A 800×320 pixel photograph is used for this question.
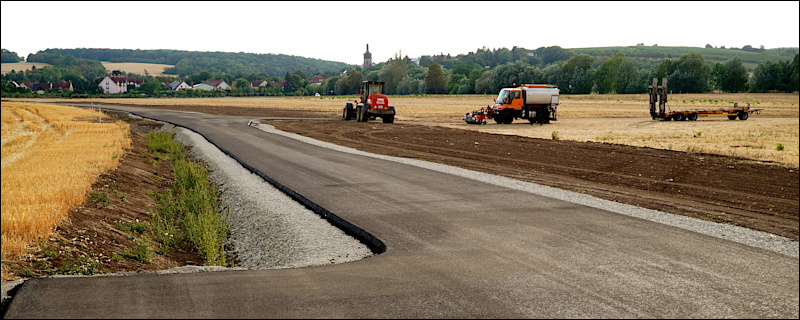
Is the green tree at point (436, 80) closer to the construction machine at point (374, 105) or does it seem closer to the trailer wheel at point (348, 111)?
the trailer wheel at point (348, 111)

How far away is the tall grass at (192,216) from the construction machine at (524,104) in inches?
1102

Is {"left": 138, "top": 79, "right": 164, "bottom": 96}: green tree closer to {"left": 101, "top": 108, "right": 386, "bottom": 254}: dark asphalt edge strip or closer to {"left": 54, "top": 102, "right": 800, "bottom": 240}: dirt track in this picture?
{"left": 54, "top": 102, "right": 800, "bottom": 240}: dirt track

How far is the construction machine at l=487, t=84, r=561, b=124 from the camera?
44.9m

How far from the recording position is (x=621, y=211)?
39.8 feet

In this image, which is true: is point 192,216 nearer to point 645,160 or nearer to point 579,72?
point 645,160

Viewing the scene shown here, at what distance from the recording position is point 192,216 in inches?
532

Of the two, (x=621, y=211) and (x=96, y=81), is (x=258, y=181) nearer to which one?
(x=621, y=211)

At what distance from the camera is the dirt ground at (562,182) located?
1030cm

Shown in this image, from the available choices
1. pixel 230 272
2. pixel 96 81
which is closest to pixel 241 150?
pixel 230 272

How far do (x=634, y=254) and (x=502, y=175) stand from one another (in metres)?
9.71

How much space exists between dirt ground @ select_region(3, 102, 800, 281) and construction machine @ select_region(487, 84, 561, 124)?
1259 centimetres

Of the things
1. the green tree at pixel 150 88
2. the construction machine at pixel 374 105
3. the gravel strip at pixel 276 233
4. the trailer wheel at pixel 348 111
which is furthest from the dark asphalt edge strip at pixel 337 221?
the green tree at pixel 150 88

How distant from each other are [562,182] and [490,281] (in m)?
10.1

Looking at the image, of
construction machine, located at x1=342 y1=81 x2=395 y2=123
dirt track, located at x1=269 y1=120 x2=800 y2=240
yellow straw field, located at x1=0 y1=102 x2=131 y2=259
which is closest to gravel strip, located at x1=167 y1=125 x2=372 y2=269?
yellow straw field, located at x1=0 y1=102 x2=131 y2=259
